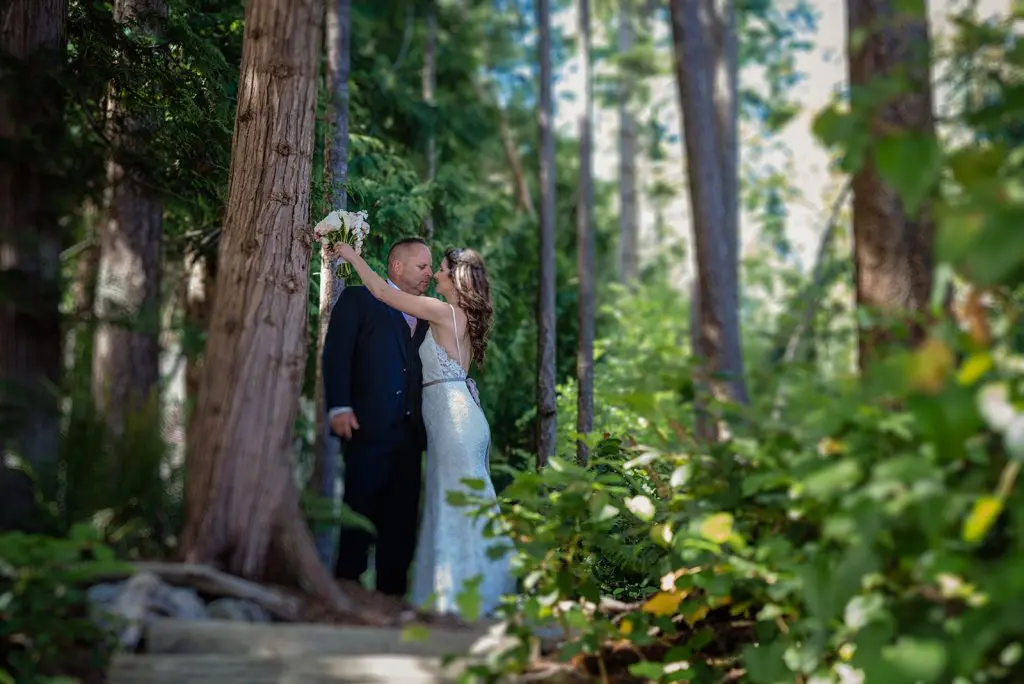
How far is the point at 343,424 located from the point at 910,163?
313 centimetres

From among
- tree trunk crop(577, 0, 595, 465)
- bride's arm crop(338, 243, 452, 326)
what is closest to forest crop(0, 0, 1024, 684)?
bride's arm crop(338, 243, 452, 326)

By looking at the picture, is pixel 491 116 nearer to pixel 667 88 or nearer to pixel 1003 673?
pixel 667 88

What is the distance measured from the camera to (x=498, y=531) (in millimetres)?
4703

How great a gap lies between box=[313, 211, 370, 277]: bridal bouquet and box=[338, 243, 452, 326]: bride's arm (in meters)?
0.12

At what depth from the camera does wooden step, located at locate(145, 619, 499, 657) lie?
12.3 ft

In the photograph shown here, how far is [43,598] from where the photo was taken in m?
3.67

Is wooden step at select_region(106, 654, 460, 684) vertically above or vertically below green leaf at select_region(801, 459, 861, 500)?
below

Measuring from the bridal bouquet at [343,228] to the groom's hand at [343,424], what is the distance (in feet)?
3.00

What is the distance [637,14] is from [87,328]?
21696 millimetres

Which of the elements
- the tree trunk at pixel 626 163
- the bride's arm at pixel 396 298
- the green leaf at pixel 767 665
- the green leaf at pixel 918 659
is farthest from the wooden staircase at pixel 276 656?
the tree trunk at pixel 626 163

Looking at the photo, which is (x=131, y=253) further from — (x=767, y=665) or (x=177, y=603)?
(x=767, y=665)

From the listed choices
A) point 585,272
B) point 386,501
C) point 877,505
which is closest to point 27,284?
point 386,501

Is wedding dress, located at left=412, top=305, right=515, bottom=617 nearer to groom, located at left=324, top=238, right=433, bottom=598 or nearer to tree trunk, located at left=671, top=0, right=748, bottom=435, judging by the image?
groom, located at left=324, top=238, right=433, bottom=598

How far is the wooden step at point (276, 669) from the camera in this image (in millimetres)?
3653
